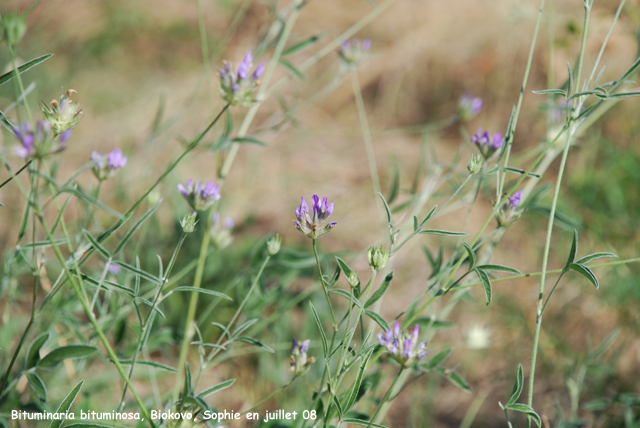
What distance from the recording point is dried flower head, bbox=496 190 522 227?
0.75 m

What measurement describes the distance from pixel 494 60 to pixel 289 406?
2712 mm

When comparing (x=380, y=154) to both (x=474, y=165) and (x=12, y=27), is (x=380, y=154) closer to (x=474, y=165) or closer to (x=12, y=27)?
(x=474, y=165)

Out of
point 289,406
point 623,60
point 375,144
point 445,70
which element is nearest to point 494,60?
point 445,70

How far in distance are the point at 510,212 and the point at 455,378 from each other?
31cm

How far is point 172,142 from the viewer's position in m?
2.82

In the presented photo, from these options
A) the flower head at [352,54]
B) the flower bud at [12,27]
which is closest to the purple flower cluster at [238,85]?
the flower bud at [12,27]

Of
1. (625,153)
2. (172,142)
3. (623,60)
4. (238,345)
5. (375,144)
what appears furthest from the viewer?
(375,144)

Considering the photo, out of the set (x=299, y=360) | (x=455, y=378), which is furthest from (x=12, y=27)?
(x=455, y=378)

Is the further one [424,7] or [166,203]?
[424,7]

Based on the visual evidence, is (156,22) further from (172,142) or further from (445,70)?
(445,70)

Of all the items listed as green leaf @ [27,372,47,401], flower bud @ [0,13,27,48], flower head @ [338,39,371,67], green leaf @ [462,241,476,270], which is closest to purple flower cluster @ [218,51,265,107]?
flower bud @ [0,13,27,48]

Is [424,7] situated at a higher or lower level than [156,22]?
lower

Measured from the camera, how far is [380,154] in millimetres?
2957

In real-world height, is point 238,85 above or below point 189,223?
above
